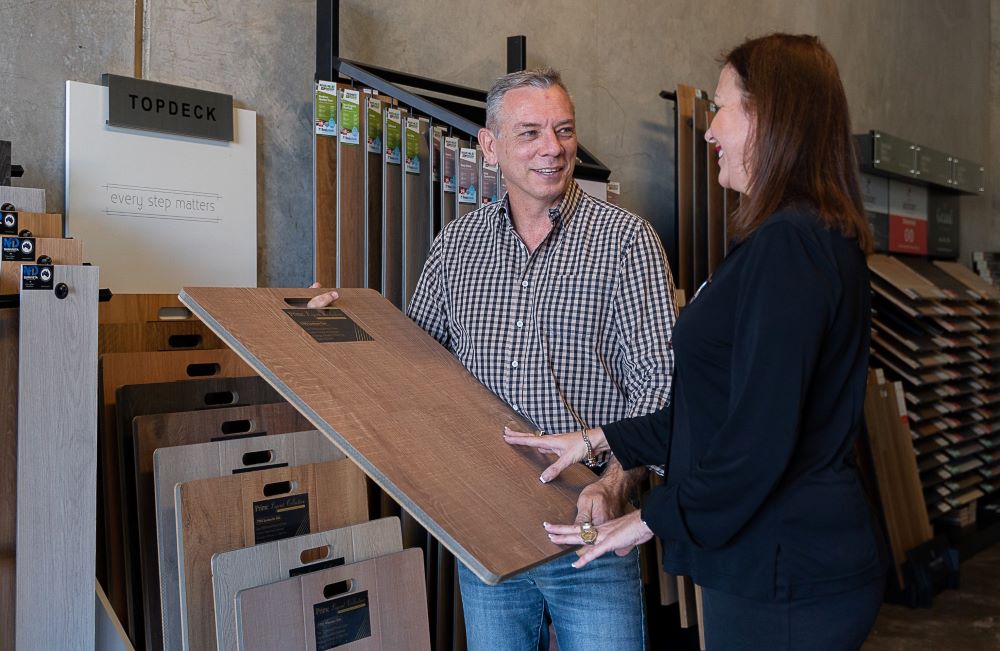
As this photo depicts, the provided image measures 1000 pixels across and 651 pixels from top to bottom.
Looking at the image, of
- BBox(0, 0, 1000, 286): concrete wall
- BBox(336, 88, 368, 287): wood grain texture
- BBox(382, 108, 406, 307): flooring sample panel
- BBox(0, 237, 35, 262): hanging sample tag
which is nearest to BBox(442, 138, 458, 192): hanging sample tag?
BBox(382, 108, 406, 307): flooring sample panel

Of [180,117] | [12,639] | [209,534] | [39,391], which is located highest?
[180,117]

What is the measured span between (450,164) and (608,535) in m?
1.72

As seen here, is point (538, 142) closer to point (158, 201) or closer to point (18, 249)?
point (18, 249)

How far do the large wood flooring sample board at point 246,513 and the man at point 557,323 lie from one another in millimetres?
353

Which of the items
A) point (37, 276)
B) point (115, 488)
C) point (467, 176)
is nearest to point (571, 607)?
point (115, 488)

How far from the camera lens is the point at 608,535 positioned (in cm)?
145

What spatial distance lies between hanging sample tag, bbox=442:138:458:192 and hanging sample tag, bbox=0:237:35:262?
4.27ft

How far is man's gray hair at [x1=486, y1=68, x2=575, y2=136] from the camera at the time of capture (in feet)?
6.72

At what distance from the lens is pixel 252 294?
1743 millimetres

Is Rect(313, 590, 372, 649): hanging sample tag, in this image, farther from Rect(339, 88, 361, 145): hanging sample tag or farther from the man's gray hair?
Rect(339, 88, 361, 145): hanging sample tag

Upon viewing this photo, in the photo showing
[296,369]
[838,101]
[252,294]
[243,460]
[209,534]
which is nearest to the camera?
[838,101]

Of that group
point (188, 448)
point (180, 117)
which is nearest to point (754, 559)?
point (188, 448)

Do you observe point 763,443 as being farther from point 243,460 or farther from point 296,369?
point 243,460

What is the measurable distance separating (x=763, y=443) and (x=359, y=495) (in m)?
1.18
